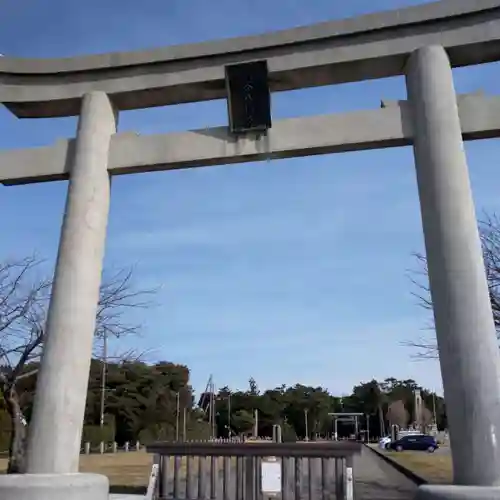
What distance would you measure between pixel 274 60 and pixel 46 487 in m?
5.76

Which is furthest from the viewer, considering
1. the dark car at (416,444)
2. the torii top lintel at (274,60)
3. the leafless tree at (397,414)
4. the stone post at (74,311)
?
the leafless tree at (397,414)

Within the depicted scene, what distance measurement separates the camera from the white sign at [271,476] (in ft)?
25.3

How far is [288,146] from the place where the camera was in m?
7.25

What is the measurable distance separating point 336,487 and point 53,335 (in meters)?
4.20

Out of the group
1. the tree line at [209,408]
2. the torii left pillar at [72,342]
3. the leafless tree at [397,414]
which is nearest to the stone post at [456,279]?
the torii left pillar at [72,342]

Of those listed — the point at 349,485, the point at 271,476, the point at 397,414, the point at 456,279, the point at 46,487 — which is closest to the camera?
the point at 46,487

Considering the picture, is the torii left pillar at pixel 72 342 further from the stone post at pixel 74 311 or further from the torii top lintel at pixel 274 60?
the torii top lintel at pixel 274 60

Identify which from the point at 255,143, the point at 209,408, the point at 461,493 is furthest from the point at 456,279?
the point at 209,408

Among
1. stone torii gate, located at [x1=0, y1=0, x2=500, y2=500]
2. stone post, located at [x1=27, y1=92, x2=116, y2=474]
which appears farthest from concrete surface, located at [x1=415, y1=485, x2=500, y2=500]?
stone post, located at [x1=27, y1=92, x2=116, y2=474]

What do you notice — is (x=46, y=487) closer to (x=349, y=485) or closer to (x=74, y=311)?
(x=74, y=311)

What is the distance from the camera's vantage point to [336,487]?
764cm

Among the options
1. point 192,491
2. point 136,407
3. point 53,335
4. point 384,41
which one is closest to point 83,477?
point 53,335

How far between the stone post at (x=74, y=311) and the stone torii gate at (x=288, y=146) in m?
0.02

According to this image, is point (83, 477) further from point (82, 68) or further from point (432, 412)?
point (432, 412)
